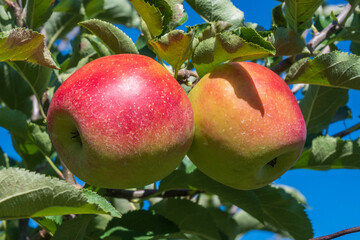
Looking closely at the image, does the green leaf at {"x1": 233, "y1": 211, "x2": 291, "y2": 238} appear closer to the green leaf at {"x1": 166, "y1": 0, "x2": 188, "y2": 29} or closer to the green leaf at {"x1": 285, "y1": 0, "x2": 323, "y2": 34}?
the green leaf at {"x1": 285, "y1": 0, "x2": 323, "y2": 34}

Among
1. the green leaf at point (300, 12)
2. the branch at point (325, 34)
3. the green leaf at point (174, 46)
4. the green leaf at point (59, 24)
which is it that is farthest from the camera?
the green leaf at point (59, 24)

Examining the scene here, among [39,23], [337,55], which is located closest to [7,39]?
[39,23]

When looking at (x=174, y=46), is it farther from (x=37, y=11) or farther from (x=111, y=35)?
(x=37, y=11)

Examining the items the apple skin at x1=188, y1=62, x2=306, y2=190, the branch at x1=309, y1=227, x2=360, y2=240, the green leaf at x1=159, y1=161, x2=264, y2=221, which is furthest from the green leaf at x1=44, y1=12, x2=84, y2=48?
the branch at x1=309, y1=227, x2=360, y2=240

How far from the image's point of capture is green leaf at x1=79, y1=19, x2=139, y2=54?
112cm

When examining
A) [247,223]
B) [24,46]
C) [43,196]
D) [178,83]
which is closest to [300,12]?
[178,83]

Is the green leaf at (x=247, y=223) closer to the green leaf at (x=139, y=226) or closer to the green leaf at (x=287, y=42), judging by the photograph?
the green leaf at (x=139, y=226)

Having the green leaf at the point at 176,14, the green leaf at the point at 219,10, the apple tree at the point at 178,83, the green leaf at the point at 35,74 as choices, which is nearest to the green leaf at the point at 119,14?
the apple tree at the point at 178,83

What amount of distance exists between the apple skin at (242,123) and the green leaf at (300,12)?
0.28 metres

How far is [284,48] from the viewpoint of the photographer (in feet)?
3.98

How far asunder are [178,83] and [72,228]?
0.49m

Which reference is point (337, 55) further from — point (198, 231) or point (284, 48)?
point (198, 231)

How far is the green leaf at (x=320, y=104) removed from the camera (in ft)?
5.58

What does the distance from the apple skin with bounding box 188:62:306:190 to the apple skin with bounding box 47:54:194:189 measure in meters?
0.05
